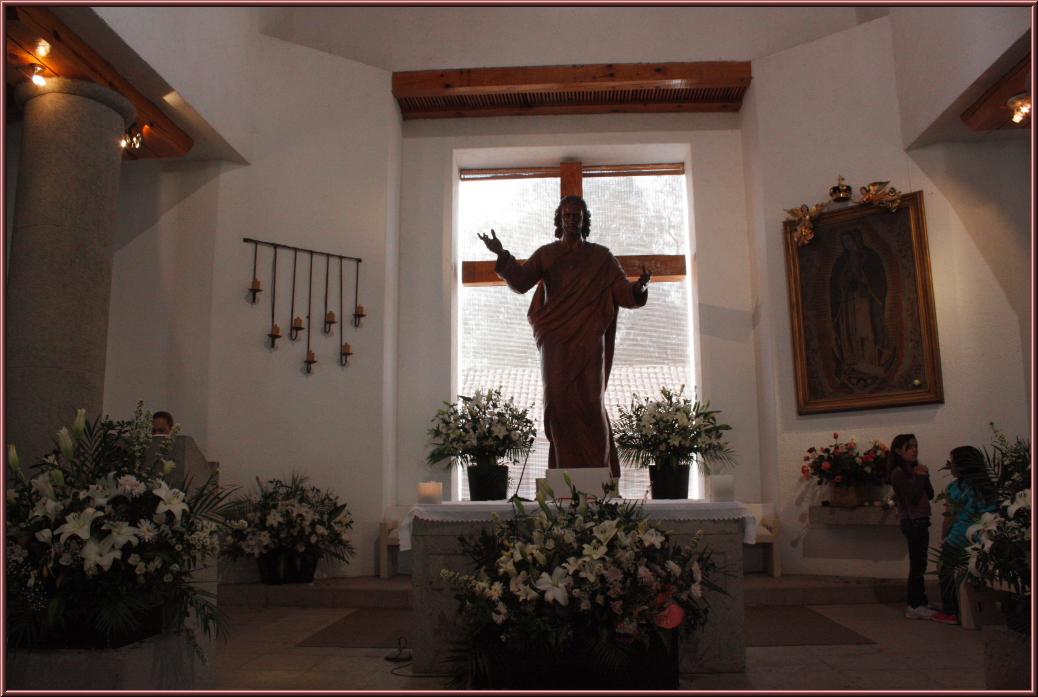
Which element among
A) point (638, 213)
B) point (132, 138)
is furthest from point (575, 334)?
point (638, 213)

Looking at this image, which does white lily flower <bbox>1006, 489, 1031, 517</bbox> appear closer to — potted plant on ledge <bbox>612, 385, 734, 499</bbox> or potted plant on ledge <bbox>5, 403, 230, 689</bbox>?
potted plant on ledge <bbox>5, 403, 230, 689</bbox>

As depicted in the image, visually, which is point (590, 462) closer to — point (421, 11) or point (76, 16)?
point (76, 16)

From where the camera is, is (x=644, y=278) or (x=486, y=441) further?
(x=486, y=441)

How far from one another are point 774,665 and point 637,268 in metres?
5.32

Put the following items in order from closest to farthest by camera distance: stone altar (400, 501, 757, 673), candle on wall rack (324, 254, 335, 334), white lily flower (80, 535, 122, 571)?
1. white lily flower (80, 535, 122, 571)
2. stone altar (400, 501, 757, 673)
3. candle on wall rack (324, 254, 335, 334)

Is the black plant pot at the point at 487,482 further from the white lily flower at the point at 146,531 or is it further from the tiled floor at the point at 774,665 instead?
the white lily flower at the point at 146,531

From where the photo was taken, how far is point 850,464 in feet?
23.8

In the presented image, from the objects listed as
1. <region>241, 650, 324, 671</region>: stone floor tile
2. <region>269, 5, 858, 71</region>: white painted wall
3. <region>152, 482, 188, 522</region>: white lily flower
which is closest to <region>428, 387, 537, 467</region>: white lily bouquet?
<region>241, 650, 324, 671</region>: stone floor tile

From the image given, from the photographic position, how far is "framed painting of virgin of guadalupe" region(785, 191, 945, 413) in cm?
741

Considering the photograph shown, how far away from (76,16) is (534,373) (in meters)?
5.46

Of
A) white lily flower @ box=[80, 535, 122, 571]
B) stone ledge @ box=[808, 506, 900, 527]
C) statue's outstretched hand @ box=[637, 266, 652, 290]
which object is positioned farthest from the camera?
stone ledge @ box=[808, 506, 900, 527]

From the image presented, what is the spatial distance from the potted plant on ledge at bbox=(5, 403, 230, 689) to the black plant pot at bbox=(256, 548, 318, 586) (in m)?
3.64

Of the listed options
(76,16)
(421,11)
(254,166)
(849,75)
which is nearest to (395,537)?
(254,166)

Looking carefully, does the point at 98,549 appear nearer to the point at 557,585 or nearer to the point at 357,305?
the point at 557,585
